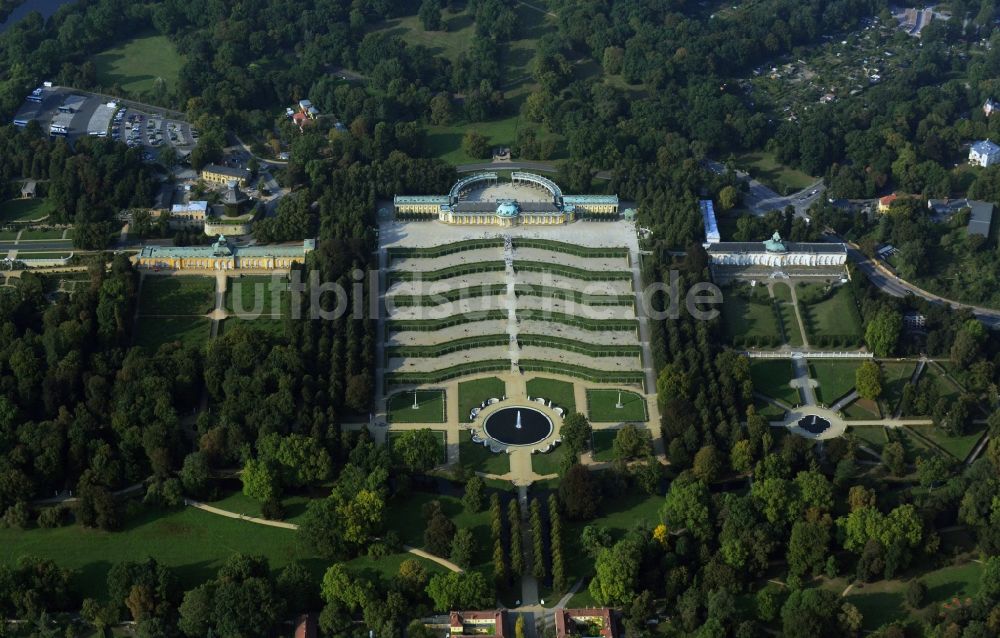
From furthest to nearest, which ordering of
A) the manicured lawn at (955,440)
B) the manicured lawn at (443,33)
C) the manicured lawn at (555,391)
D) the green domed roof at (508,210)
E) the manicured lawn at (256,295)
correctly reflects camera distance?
1. the manicured lawn at (443,33)
2. the green domed roof at (508,210)
3. the manicured lawn at (256,295)
4. the manicured lawn at (555,391)
5. the manicured lawn at (955,440)

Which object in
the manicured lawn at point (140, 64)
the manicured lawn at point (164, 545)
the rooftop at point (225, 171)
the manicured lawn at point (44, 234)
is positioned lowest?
the manicured lawn at point (164, 545)

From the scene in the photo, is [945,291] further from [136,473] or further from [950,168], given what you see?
[136,473]

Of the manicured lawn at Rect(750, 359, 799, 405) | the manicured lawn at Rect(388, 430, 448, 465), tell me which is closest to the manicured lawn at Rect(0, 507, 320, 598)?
the manicured lawn at Rect(388, 430, 448, 465)

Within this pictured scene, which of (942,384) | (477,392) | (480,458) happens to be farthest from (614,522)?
(942,384)

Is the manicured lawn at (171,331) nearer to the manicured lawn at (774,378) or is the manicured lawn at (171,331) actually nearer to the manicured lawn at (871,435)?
the manicured lawn at (774,378)

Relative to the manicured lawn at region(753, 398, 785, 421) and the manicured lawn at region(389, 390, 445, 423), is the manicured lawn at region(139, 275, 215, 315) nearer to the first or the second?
the manicured lawn at region(389, 390, 445, 423)

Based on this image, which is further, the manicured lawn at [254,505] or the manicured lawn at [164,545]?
the manicured lawn at [254,505]

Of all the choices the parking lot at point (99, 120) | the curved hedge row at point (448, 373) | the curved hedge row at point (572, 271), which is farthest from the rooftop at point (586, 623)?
the parking lot at point (99, 120)
